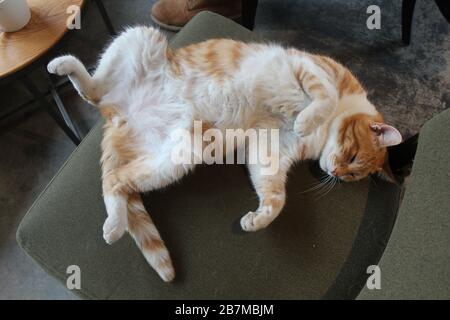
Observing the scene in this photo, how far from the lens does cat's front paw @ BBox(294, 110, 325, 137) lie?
1.03 metres

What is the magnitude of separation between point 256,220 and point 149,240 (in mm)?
291

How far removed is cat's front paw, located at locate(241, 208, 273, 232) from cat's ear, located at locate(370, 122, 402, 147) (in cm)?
42

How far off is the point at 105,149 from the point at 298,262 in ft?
2.15

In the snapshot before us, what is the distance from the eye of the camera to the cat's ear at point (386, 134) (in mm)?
1030

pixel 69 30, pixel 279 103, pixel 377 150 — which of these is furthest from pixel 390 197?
pixel 69 30

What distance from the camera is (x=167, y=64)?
1.15m

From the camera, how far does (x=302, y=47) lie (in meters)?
1.99

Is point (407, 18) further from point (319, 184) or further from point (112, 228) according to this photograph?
point (112, 228)

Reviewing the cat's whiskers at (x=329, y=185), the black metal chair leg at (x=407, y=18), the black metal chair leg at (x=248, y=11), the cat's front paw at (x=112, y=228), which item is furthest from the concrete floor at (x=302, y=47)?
the cat's whiskers at (x=329, y=185)

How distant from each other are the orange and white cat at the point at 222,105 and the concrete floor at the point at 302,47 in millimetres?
658

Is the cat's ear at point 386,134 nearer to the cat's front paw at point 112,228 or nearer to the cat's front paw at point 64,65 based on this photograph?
the cat's front paw at point 112,228

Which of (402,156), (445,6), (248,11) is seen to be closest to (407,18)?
(445,6)

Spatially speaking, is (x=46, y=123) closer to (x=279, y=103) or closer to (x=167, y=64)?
(x=167, y=64)
